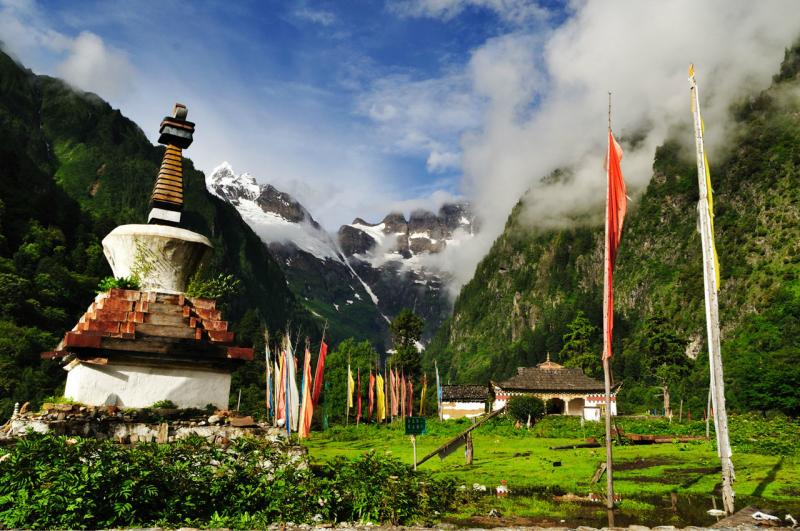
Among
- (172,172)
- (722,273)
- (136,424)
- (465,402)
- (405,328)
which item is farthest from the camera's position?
(722,273)

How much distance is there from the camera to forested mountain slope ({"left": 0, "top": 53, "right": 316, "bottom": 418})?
203 feet

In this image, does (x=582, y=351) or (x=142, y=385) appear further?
(x=582, y=351)

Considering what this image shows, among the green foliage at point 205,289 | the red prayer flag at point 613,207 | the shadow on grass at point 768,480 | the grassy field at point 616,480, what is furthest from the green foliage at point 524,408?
the green foliage at point 205,289

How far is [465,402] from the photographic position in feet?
296

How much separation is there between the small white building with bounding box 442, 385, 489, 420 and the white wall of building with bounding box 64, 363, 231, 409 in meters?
75.7

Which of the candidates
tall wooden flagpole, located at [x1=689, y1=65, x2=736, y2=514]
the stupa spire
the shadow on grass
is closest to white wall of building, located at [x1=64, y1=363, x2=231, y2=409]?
the stupa spire

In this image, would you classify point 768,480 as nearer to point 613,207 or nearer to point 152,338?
point 613,207

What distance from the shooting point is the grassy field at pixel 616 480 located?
15781mm

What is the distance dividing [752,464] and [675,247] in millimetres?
152040

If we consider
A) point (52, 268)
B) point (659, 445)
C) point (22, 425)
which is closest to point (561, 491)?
point (22, 425)

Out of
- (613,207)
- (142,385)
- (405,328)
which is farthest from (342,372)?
(613,207)

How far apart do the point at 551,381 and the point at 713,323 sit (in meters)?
68.5

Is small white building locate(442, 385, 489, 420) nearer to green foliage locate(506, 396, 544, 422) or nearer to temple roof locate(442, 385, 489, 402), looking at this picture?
temple roof locate(442, 385, 489, 402)

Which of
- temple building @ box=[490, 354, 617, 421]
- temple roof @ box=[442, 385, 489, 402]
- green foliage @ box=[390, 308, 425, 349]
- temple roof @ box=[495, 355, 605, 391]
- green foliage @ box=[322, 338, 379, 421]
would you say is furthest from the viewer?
green foliage @ box=[390, 308, 425, 349]
